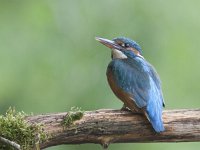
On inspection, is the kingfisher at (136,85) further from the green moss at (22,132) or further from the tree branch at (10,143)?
the tree branch at (10,143)

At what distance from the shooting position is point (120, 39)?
5.86 m

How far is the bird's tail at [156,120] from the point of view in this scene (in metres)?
4.78

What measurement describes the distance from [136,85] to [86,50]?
1.97 metres

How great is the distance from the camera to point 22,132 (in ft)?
14.8

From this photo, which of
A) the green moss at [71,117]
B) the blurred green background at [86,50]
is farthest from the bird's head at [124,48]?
the green moss at [71,117]

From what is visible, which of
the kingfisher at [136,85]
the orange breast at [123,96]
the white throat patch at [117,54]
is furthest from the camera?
the white throat patch at [117,54]

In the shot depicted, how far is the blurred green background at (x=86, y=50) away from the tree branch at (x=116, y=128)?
187cm

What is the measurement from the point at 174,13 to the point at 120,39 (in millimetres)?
1367

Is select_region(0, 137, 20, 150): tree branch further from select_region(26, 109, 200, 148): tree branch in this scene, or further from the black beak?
the black beak

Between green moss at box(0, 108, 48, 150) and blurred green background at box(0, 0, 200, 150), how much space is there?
230 centimetres

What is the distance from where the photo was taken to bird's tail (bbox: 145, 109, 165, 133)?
4777 mm

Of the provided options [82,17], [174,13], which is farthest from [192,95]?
[82,17]

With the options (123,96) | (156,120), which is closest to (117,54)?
(123,96)


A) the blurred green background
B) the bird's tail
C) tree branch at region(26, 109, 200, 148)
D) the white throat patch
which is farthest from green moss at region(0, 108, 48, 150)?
the blurred green background
